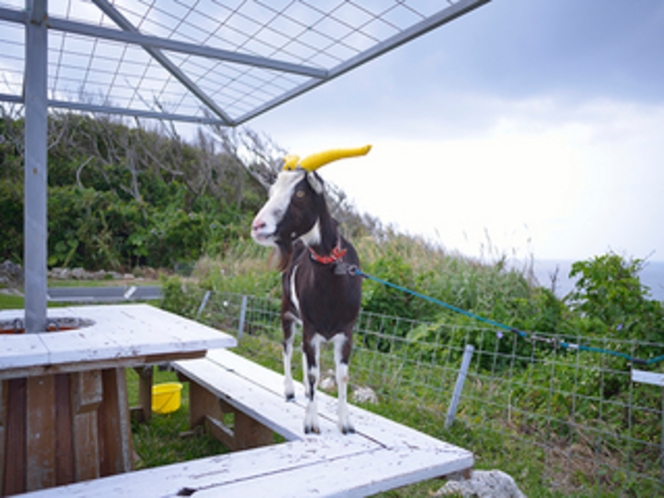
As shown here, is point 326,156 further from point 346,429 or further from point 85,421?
point 85,421

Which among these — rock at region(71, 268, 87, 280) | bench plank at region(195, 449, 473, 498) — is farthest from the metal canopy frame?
rock at region(71, 268, 87, 280)

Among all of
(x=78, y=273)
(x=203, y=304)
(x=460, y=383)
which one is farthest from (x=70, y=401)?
(x=78, y=273)

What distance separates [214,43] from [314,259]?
1543 mm

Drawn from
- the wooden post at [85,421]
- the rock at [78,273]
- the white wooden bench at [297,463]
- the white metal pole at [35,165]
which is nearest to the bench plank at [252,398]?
the white wooden bench at [297,463]

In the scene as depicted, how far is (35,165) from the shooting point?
2439 millimetres

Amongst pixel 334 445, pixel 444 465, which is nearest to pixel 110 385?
pixel 334 445

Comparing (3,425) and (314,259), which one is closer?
(3,425)

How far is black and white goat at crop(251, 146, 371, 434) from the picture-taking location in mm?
1984

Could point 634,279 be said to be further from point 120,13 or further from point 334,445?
point 120,13

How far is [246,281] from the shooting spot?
23.2ft

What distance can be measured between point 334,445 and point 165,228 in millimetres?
10086

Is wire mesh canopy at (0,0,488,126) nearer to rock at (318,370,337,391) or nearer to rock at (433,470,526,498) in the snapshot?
rock at (433,470,526,498)

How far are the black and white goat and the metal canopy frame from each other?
2.86 ft

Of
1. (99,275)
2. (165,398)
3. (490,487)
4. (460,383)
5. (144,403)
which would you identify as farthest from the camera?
(99,275)
